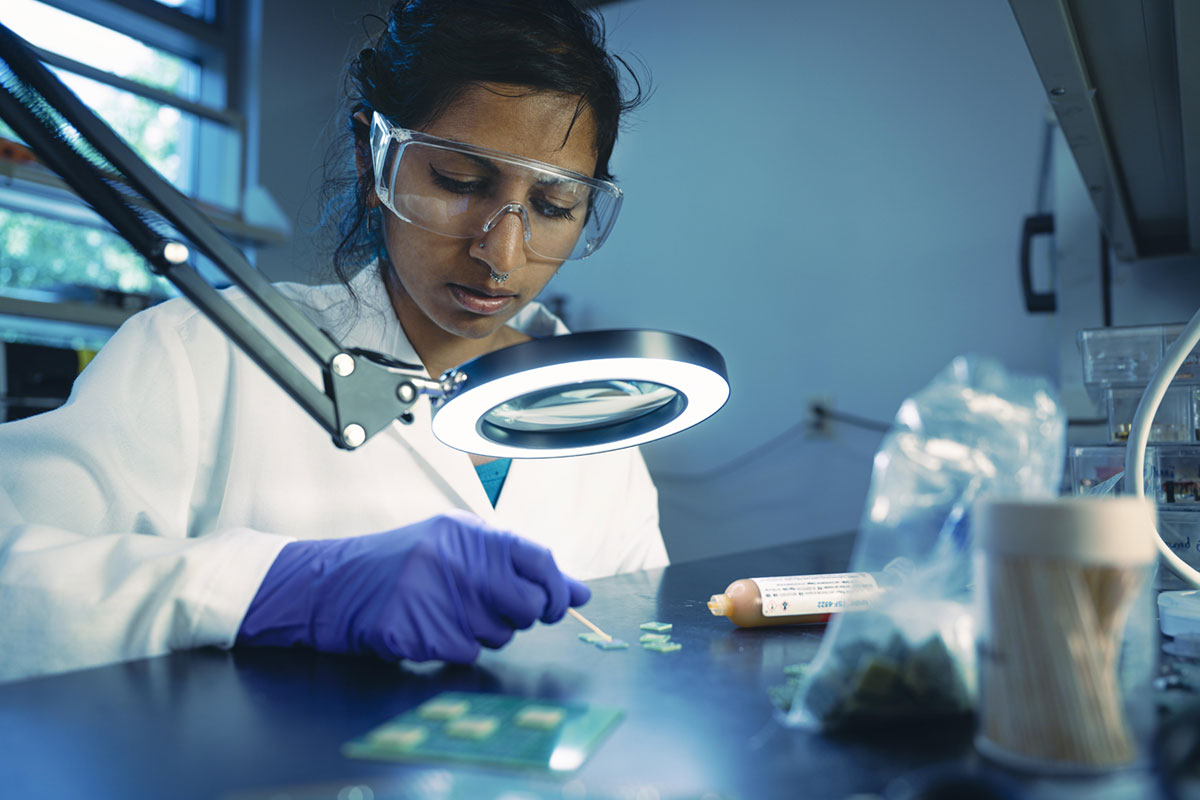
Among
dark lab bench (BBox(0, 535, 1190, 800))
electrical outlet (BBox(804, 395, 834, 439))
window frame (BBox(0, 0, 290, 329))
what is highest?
window frame (BBox(0, 0, 290, 329))

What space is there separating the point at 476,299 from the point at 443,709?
2.46ft

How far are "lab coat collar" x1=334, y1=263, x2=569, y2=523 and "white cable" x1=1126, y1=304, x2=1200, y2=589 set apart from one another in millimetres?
669

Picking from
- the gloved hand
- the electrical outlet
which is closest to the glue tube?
the gloved hand

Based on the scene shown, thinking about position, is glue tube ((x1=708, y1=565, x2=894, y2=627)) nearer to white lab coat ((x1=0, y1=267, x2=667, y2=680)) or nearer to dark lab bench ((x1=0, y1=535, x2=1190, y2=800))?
dark lab bench ((x1=0, y1=535, x2=1190, y2=800))

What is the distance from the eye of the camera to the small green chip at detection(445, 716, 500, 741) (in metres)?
0.45

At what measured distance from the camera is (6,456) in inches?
36.2

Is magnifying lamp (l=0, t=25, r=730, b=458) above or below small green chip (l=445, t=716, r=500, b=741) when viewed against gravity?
above

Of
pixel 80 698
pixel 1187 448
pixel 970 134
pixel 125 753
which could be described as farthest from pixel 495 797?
pixel 970 134

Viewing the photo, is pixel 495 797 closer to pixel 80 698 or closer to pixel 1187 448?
pixel 80 698

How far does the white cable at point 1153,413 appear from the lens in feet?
2.45

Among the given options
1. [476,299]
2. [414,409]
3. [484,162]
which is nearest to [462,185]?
[484,162]

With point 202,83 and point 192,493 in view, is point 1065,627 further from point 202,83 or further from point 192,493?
point 202,83

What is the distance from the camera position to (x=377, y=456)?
121 centimetres

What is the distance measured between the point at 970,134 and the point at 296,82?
8.07ft
